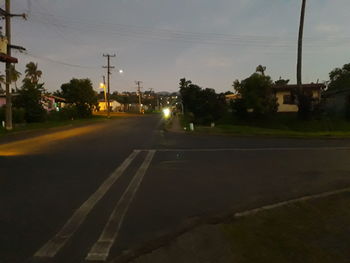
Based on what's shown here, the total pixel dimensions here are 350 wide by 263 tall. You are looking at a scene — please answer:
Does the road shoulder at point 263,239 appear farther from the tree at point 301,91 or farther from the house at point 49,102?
the house at point 49,102

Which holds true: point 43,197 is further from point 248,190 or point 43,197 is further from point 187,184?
point 248,190

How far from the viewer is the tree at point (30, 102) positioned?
4303cm

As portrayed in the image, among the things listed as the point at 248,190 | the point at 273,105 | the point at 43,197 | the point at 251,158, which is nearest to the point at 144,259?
the point at 43,197

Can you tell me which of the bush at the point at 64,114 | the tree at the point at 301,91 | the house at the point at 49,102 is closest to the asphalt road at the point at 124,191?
the tree at the point at 301,91

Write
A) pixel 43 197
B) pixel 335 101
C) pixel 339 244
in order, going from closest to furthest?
1. pixel 339 244
2. pixel 43 197
3. pixel 335 101

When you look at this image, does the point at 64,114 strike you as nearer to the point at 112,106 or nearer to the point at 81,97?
the point at 81,97

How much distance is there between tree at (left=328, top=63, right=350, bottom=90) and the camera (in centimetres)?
6178

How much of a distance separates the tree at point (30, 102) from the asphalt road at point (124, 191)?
2914 cm

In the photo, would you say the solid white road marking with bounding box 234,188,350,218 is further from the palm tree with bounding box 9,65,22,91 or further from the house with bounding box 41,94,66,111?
the house with bounding box 41,94,66,111

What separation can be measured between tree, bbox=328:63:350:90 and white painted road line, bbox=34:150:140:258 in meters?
57.6

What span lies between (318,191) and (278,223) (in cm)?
306

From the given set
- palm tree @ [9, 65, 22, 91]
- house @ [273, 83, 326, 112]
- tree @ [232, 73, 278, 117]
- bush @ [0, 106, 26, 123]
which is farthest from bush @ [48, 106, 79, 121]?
house @ [273, 83, 326, 112]

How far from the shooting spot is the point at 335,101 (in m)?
42.8

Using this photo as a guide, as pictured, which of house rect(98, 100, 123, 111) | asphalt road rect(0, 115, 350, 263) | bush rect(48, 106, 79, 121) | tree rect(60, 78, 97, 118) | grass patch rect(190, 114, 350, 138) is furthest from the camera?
house rect(98, 100, 123, 111)
